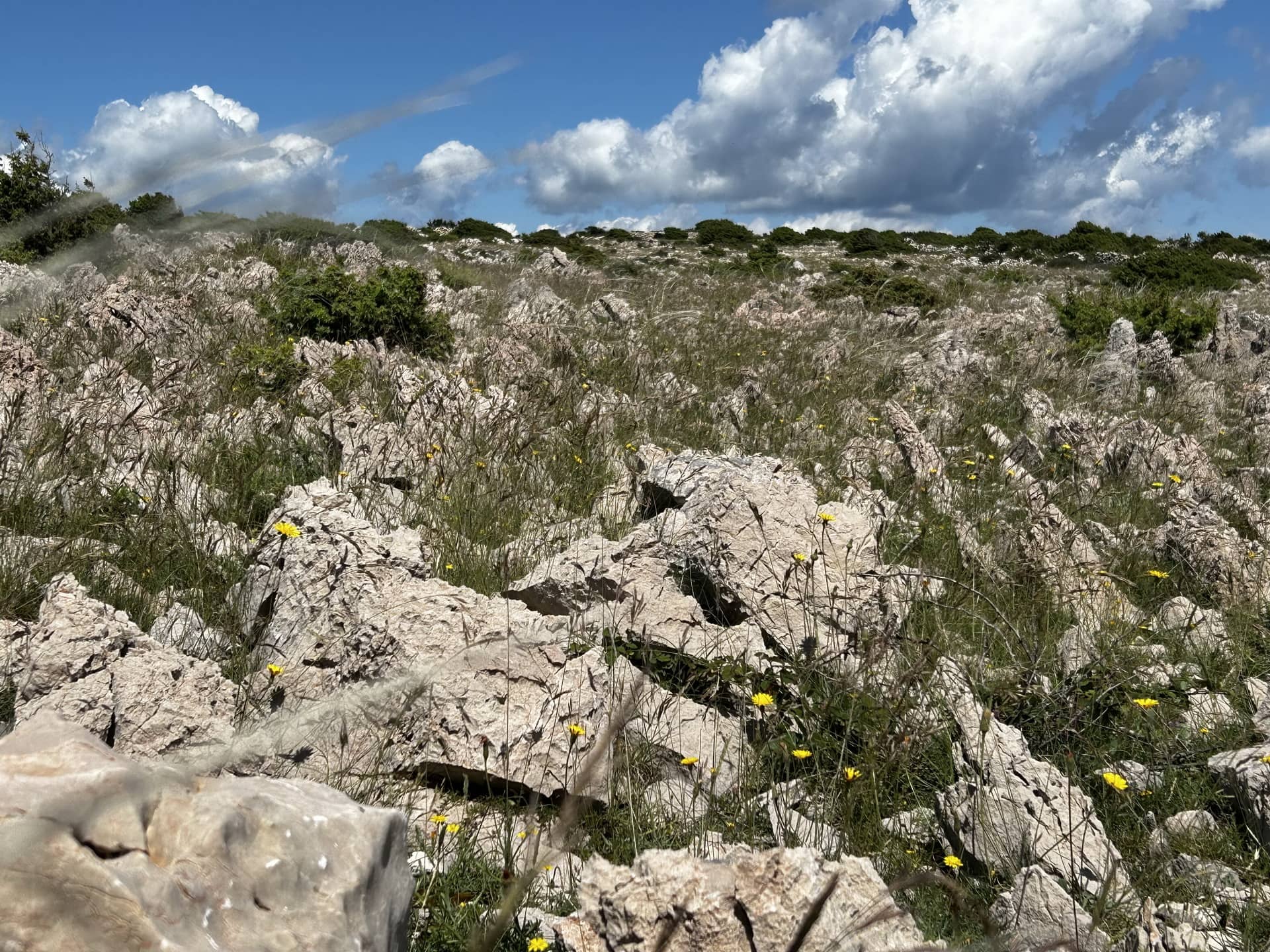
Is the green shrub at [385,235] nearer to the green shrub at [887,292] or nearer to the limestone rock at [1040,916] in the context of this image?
the green shrub at [887,292]

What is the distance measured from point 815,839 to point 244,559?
2616 millimetres

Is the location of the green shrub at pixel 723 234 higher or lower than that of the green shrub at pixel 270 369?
higher

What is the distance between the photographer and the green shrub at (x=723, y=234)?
35.5 m

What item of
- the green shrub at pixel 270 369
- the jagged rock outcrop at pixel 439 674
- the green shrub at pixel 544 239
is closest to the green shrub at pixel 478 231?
the green shrub at pixel 544 239

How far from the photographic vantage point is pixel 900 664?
3.08 m

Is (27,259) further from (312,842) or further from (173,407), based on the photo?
(312,842)

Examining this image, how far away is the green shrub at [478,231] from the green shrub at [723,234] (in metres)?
7.81

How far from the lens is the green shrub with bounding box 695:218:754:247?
35.5 metres

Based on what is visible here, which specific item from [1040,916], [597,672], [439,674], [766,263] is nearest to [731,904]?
[1040,916]

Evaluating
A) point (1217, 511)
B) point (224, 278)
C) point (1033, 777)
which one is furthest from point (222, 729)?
point (224, 278)

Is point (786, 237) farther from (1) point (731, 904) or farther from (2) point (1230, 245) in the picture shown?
(1) point (731, 904)

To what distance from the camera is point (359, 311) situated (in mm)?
8523

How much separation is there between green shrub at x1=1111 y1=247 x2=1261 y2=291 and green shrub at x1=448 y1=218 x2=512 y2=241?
20.2 meters

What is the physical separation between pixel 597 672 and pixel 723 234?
36440 millimetres
